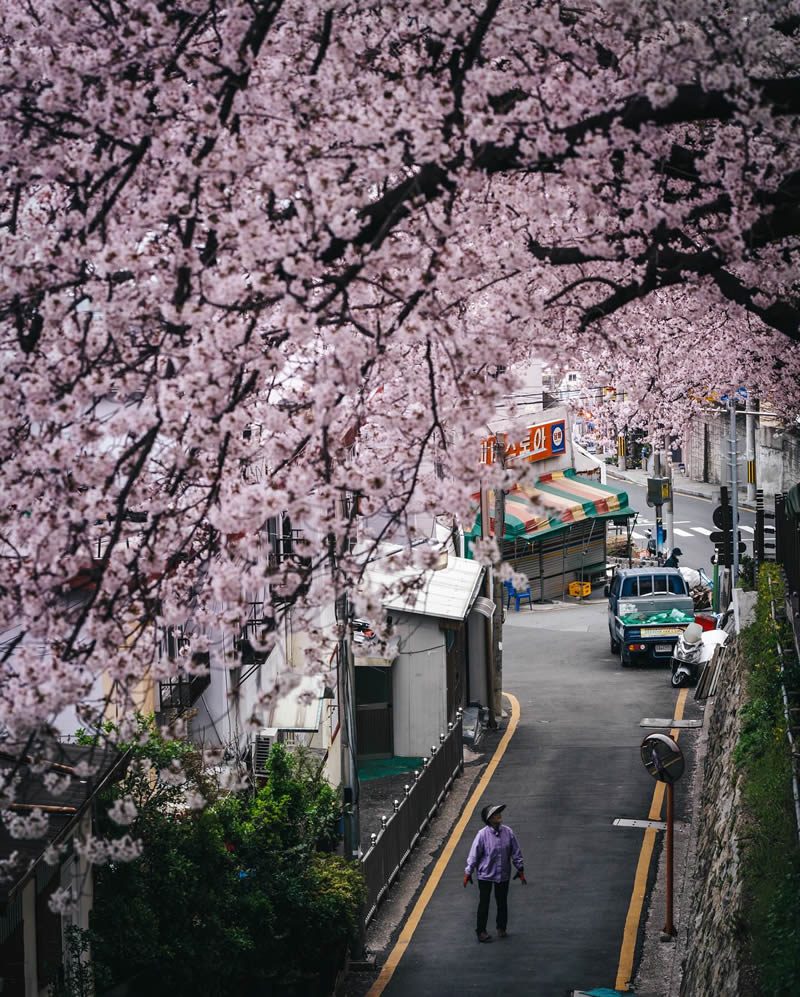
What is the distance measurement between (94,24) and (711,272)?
3892mm

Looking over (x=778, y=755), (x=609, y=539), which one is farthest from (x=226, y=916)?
(x=609, y=539)

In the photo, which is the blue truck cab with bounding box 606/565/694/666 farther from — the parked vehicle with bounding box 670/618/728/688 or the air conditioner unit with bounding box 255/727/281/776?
the air conditioner unit with bounding box 255/727/281/776

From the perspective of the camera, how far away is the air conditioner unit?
18250 mm

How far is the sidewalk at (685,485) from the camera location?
66.4 meters

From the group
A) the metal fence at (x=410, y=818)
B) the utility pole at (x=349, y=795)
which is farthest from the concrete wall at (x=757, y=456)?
the utility pole at (x=349, y=795)

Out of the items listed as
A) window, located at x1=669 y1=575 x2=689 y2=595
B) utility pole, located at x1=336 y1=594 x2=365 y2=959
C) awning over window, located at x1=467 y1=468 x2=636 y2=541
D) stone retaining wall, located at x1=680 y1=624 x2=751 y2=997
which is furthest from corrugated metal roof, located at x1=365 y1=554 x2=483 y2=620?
awning over window, located at x1=467 y1=468 x2=636 y2=541

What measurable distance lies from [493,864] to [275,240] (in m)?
11.1

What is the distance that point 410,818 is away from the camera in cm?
1917

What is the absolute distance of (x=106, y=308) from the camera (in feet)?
20.4

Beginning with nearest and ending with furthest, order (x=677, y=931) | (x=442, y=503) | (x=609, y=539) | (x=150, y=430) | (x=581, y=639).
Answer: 1. (x=150, y=430)
2. (x=442, y=503)
3. (x=677, y=931)
4. (x=581, y=639)
5. (x=609, y=539)

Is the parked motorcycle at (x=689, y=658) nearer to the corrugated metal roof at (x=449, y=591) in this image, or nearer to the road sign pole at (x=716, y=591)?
the corrugated metal roof at (x=449, y=591)

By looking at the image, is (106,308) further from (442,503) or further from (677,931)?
(677,931)

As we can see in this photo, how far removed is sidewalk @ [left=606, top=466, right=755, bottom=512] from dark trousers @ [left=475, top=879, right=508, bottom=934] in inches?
1754

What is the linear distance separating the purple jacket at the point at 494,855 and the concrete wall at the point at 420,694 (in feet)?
32.3
